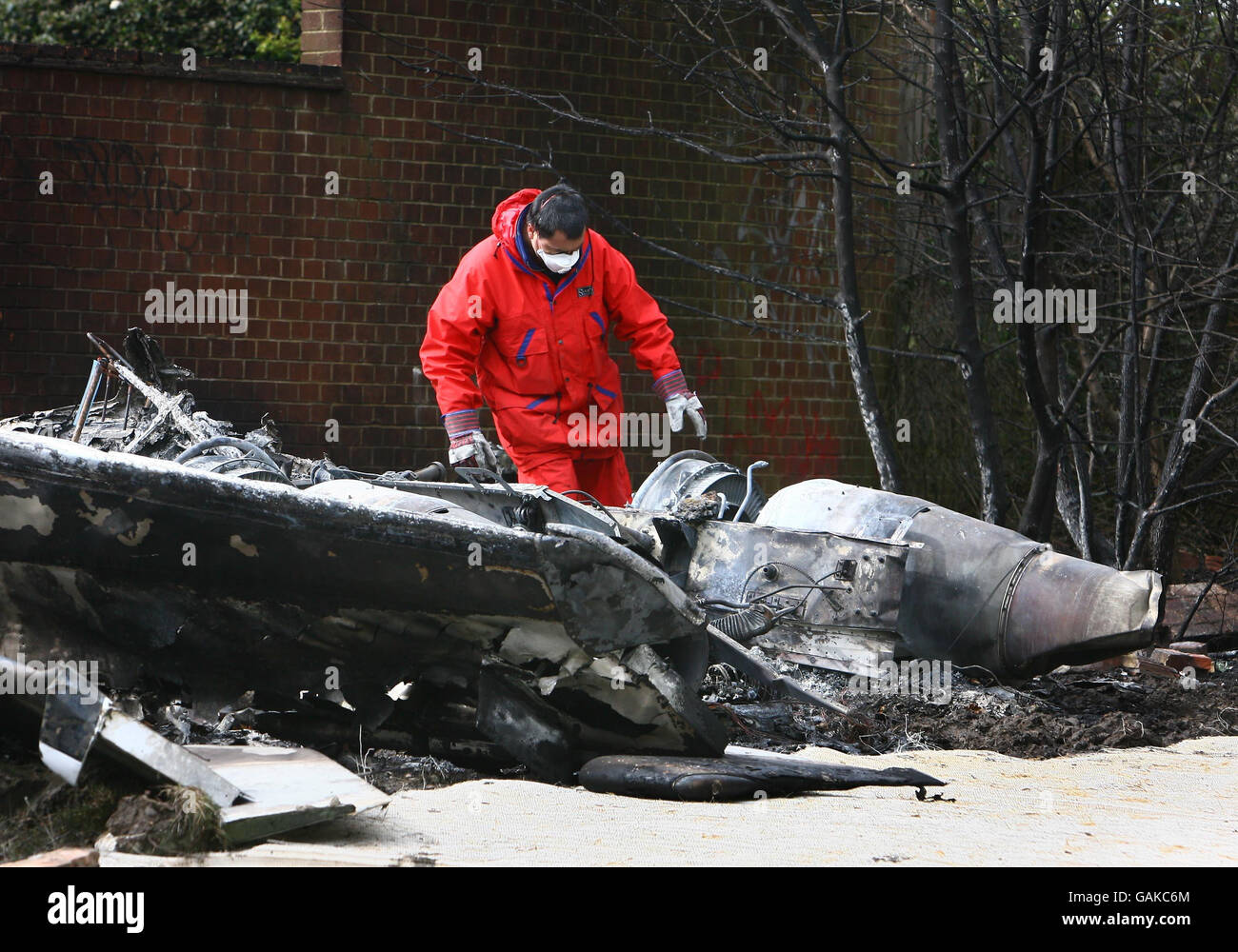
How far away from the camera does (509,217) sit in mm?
5883

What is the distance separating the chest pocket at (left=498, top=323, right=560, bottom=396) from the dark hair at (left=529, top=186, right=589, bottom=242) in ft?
1.41

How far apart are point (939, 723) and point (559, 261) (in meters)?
2.44

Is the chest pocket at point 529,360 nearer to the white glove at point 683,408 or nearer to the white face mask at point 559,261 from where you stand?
the white face mask at point 559,261

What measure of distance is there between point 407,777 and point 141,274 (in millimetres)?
4875
